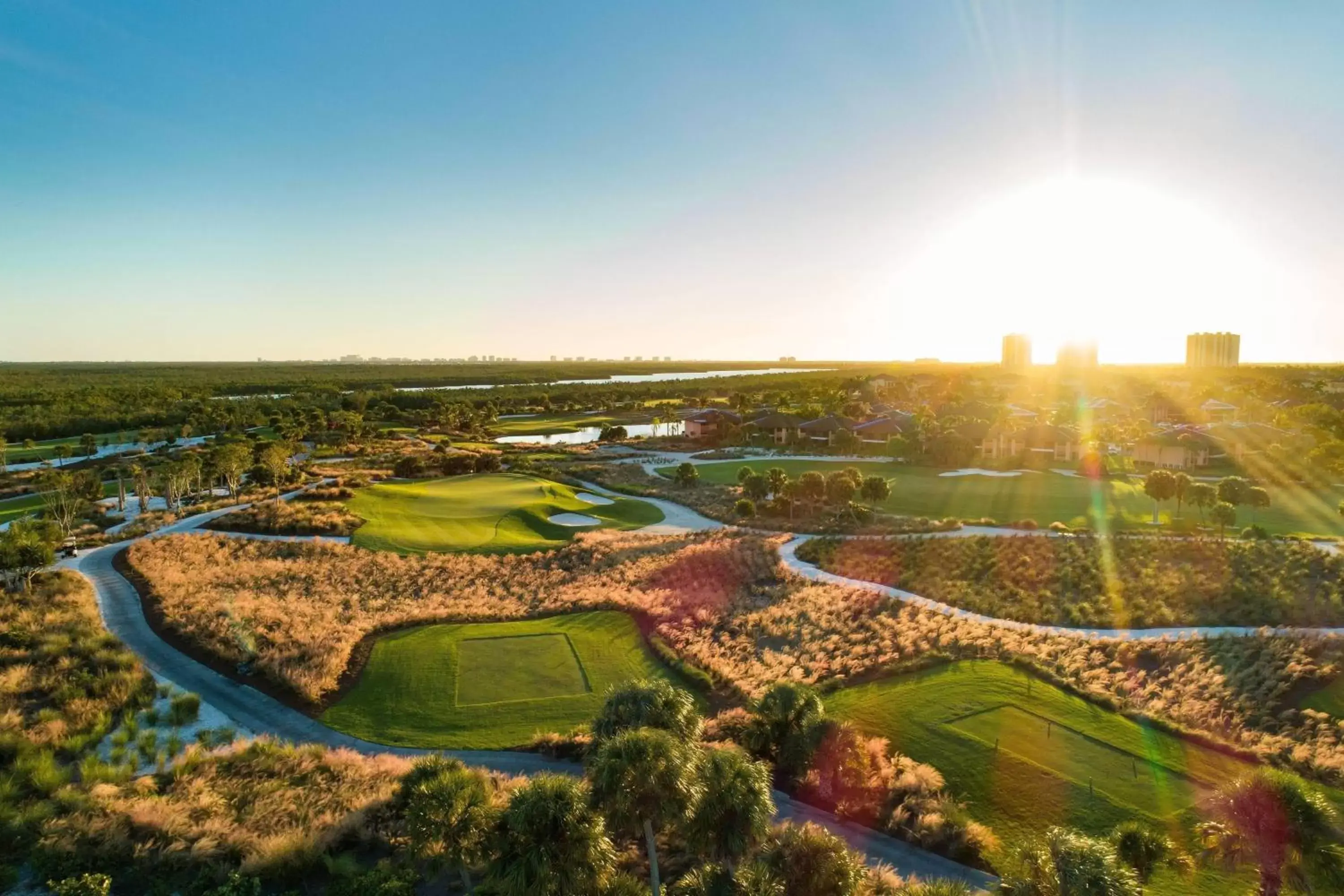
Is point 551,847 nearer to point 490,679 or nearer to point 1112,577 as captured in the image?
point 490,679

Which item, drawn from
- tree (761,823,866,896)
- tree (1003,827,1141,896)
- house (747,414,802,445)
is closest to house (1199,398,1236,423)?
house (747,414,802,445)

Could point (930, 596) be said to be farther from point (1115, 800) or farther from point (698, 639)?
point (1115, 800)

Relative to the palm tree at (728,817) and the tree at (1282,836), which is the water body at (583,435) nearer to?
the palm tree at (728,817)

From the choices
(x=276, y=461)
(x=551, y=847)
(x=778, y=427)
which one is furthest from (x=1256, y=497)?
(x=276, y=461)

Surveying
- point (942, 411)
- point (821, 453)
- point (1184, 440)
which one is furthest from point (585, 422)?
point (1184, 440)

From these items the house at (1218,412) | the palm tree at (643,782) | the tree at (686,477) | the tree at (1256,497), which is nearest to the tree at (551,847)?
the palm tree at (643,782)
